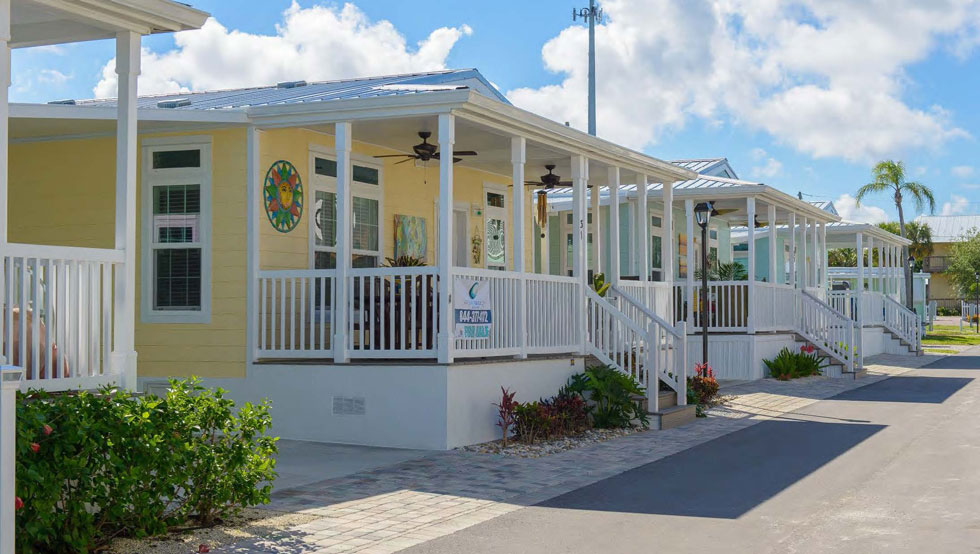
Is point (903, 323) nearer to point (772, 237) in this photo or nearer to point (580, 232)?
point (772, 237)

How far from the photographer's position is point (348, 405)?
1254 cm

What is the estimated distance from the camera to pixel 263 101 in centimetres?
1511

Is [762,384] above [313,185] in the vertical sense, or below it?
below

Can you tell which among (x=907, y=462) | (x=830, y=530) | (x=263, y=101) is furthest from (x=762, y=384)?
(x=830, y=530)

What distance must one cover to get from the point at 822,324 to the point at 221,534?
19.5 metres

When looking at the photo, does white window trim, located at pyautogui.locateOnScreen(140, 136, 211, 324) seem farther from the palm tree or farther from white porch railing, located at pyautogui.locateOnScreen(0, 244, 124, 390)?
the palm tree

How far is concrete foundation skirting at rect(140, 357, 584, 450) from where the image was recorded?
1205 cm

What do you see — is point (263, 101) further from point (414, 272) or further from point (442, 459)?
point (442, 459)

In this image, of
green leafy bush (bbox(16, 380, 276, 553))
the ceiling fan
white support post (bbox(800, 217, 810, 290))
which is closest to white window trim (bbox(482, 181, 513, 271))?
the ceiling fan

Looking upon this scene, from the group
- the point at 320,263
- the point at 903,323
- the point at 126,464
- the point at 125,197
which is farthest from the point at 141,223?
the point at 903,323

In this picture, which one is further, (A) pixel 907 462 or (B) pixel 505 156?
(B) pixel 505 156

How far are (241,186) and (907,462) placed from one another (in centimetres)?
824

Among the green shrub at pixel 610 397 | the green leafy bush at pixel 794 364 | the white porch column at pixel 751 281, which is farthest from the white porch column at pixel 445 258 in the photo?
the green leafy bush at pixel 794 364

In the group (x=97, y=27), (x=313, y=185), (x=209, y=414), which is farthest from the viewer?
(x=313, y=185)
